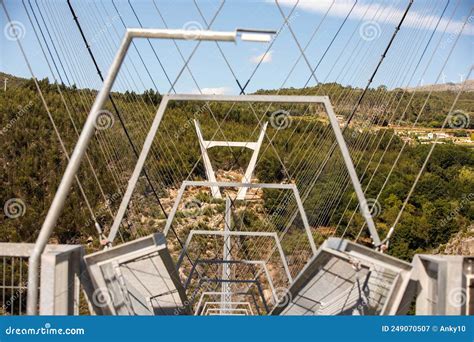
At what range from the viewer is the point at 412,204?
24.7 m

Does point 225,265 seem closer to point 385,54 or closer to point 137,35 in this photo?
point 385,54

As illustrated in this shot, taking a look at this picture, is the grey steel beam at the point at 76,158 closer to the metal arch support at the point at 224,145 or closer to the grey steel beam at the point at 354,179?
the grey steel beam at the point at 354,179

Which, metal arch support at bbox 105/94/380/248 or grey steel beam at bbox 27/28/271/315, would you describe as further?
metal arch support at bbox 105/94/380/248

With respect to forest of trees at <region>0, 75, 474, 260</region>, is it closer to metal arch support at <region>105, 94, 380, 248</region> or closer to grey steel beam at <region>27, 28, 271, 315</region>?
metal arch support at <region>105, 94, 380, 248</region>

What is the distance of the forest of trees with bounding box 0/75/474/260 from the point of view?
18.1 meters

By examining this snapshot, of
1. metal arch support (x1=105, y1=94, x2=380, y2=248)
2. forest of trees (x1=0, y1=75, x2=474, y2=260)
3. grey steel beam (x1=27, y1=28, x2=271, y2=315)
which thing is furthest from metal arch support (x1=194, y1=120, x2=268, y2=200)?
grey steel beam (x1=27, y1=28, x2=271, y2=315)

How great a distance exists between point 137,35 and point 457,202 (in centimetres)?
2372

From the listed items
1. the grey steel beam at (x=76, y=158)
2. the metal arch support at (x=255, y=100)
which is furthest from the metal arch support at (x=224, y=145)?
the grey steel beam at (x=76, y=158)

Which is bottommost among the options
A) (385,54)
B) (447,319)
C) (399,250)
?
(447,319)

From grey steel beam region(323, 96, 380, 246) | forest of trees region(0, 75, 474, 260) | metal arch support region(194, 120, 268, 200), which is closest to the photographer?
grey steel beam region(323, 96, 380, 246)

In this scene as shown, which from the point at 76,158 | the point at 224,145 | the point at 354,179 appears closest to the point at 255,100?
the point at 354,179

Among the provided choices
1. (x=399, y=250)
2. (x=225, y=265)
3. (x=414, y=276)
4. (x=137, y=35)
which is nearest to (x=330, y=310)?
(x=414, y=276)

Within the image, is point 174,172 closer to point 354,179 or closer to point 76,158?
point 354,179

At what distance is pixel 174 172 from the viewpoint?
17828 mm
